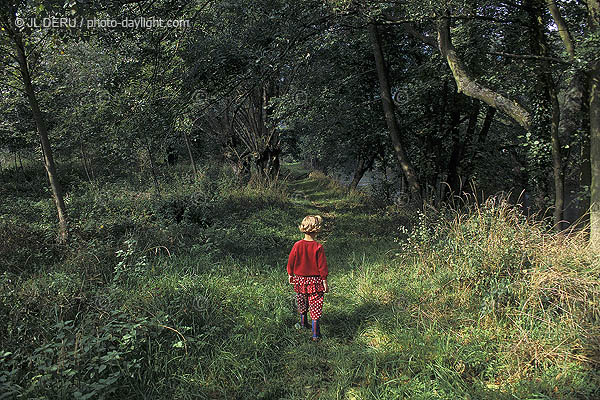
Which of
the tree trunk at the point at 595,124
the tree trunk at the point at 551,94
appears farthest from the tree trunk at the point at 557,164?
the tree trunk at the point at 595,124

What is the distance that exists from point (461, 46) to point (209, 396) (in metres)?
7.83

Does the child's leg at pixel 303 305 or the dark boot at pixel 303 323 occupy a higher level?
the child's leg at pixel 303 305

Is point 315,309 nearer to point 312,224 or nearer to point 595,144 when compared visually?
point 312,224

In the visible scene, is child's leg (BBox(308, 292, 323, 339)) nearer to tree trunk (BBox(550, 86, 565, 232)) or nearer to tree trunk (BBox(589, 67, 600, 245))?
tree trunk (BBox(589, 67, 600, 245))

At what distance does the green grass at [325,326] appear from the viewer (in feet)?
8.67

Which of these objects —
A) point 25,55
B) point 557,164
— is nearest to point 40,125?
point 25,55

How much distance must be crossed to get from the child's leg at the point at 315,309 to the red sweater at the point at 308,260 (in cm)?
24

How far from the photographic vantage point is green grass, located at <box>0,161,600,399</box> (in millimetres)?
2643

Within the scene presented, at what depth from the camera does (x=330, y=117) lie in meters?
10.7

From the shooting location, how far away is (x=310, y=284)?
367 cm

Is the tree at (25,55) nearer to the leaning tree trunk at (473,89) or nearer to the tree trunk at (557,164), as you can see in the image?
the leaning tree trunk at (473,89)

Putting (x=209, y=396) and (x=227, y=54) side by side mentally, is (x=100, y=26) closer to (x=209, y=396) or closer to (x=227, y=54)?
(x=227, y=54)

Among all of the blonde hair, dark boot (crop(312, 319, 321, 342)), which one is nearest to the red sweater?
the blonde hair

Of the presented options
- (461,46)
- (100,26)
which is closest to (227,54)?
(100,26)
